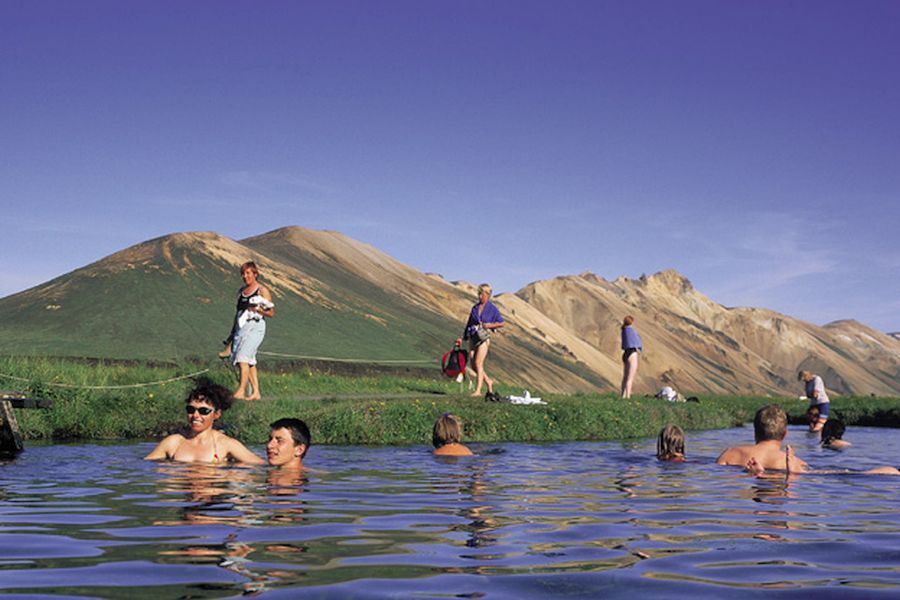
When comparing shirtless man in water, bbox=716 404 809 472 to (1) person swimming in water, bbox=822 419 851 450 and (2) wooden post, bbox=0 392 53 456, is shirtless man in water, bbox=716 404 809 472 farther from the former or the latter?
(2) wooden post, bbox=0 392 53 456

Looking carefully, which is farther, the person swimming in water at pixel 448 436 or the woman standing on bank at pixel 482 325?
the woman standing on bank at pixel 482 325

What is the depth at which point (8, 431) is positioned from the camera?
14773 mm

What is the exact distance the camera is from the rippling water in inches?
216

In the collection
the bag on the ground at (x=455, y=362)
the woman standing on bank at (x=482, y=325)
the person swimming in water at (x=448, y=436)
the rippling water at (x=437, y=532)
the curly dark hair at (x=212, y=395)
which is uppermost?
the woman standing on bank at (x=482, y=325)

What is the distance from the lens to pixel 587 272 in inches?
7771

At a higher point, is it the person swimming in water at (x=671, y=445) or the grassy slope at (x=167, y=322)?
the grassy slope at (x=167, y=322)

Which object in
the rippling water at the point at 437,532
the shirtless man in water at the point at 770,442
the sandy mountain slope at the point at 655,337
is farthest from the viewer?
the sandy mountain slope at the point at 655,337

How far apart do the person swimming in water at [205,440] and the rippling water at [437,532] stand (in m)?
0.43

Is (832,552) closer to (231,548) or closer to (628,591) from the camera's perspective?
(628,591)

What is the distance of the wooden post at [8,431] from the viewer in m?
14.7

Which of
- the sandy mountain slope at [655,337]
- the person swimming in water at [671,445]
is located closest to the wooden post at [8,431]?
the person swimming in water at [671,445]

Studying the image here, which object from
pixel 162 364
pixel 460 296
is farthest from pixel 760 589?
pixel 460 296

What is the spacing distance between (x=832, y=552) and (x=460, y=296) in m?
100

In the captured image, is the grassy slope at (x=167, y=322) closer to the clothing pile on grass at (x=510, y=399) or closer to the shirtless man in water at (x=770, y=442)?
the clothing pile on grass at (x=510, y=399)
